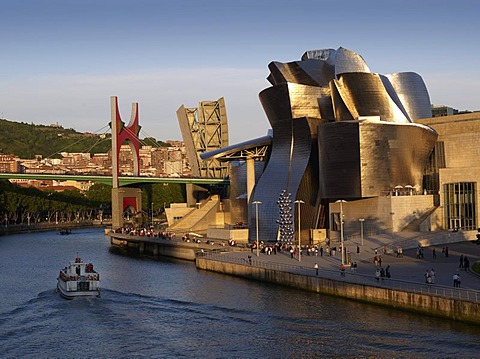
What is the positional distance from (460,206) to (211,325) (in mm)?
34635

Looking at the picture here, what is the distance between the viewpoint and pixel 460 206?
62156mm

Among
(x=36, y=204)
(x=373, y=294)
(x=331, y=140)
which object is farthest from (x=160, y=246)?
(x=36, y=204)

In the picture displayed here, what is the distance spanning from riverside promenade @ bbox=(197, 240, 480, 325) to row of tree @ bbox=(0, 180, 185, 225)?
67.1 metres

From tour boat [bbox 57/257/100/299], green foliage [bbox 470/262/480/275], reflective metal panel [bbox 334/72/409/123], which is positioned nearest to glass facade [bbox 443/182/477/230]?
reflective metal panel [bbox 334/72/409/123]

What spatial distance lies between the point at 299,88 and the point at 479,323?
3799 centimetres

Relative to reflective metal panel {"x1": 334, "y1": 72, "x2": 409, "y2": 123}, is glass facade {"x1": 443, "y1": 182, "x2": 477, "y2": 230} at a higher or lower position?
lower

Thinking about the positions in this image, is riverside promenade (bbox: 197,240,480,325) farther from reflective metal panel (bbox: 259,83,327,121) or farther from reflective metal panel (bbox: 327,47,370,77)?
reflective metal panel (bbox: 327,47,370,77)

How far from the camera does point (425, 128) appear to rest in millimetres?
63812

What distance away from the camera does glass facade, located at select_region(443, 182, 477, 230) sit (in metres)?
61.8

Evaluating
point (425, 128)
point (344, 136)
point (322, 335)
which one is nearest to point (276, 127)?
point (344, 136)

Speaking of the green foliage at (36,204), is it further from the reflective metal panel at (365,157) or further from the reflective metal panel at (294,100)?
the reflective metal panel at (365,157)

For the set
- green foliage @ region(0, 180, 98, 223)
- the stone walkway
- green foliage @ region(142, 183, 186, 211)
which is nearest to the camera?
the stone walkway

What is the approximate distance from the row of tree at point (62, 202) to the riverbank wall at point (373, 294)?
74.4m

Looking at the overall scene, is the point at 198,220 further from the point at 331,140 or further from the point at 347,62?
the point at 331,140
